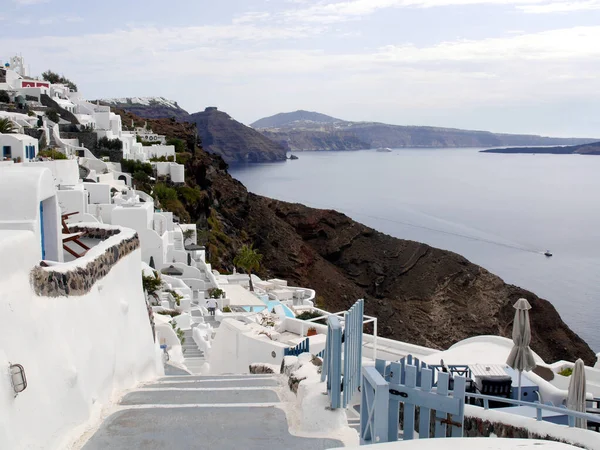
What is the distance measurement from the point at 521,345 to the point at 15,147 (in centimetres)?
2624

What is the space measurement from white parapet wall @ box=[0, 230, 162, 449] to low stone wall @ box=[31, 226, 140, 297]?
4 centimetres

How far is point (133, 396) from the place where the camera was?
6.77 meters

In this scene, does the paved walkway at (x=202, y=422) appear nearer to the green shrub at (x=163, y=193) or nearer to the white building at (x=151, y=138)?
the green shrub at (x=163, y=193)

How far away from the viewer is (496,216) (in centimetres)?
8894

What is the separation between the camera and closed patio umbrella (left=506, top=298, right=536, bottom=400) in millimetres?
9320

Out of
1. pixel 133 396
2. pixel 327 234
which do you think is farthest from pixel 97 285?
pixel 327 234

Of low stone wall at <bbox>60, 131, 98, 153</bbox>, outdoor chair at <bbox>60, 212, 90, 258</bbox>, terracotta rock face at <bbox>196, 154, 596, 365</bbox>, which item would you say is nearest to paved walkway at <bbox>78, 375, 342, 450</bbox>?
outdoor chair at <bbox>60, 212, 90, 258</bbox>

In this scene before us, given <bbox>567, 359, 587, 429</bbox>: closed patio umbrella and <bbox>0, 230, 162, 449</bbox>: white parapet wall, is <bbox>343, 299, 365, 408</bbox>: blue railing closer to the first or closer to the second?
<bbox>0, 230, 162, 449</bbox>: white parapet wall

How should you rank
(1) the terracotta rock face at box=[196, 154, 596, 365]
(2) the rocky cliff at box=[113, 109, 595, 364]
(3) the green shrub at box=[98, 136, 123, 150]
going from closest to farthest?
(3) the green shrub at box=[98, 136, 123, 150] < (1) the terracotta rock face at box=[196, 154, 596, 365] < (2) the rocky cliff at box=[113, 109, 595, 364]

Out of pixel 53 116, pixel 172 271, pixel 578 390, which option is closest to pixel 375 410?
pixel 578 390

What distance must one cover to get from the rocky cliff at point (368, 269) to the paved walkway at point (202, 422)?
36.4m

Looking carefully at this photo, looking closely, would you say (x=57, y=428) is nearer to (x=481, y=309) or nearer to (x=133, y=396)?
(x=133, y=396)

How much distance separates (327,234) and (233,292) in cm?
3360

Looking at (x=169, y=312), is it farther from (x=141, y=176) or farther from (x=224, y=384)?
(x=141, y=176)
